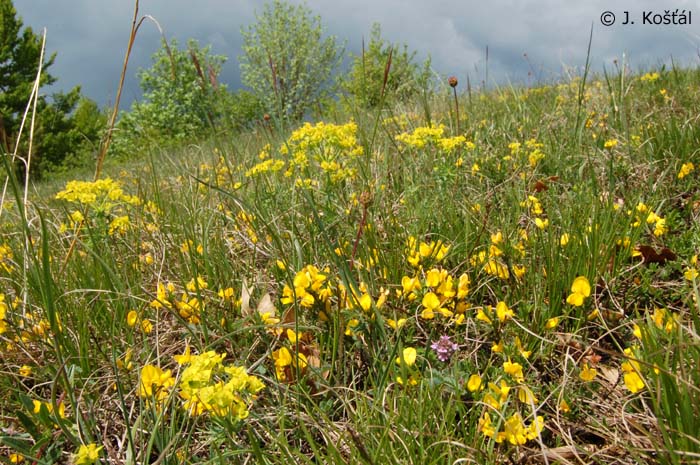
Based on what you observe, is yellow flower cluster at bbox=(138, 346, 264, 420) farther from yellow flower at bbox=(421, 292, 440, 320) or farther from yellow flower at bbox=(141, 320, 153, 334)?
yellow flower at bbox=(141, 320, 153, 334)

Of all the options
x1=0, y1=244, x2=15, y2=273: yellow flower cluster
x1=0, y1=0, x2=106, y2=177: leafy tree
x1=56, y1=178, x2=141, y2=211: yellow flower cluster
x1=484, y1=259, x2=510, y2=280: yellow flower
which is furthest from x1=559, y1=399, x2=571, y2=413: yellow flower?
x1=0, y1=0, x2=106, y2=177: leafy tree

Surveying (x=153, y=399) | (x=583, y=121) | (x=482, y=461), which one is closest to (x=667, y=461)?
(x=482, y=461)

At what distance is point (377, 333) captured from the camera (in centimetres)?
154

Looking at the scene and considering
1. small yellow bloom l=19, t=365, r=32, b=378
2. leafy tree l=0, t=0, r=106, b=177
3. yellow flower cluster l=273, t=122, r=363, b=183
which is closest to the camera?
small yellow bloom l=19, t=365, r=32, b=378

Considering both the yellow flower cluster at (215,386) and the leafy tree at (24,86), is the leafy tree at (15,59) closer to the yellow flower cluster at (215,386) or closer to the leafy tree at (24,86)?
the leafy tree at (24,86)

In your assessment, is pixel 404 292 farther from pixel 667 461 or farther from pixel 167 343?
pixel 167 343

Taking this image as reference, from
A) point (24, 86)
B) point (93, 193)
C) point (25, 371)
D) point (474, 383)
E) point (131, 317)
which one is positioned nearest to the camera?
point (474, 383)

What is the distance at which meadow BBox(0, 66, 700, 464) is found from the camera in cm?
118

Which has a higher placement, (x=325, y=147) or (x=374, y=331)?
(x=325, y=147)

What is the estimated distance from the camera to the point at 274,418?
1.37 meters

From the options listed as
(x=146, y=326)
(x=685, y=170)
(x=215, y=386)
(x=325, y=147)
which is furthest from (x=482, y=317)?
(x=685, y=170)

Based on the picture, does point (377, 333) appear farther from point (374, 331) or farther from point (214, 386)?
point (214, 386)

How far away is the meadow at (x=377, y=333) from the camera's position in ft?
3.88

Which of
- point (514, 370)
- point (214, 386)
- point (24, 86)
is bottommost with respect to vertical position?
point (514, 370)
